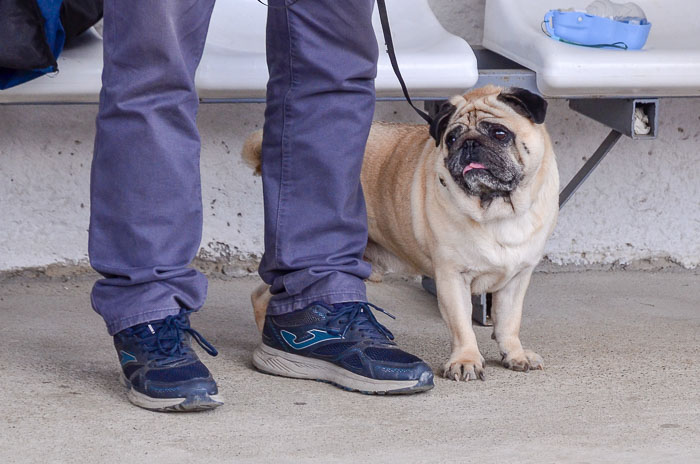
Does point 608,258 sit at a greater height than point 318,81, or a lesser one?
lesser

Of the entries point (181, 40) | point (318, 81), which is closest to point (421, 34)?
point (318, 81)

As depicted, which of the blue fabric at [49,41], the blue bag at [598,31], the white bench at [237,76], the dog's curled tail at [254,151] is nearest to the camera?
the blue fabric at [49,41]

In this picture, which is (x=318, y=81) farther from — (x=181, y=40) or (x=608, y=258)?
(x=608, y=258)

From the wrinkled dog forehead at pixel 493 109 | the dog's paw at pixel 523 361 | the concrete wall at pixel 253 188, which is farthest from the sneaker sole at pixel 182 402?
the concrete wall at pixel 253 188

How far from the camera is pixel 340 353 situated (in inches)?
66.4

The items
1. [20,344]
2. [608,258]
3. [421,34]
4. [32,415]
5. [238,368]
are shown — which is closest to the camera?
[32,415]

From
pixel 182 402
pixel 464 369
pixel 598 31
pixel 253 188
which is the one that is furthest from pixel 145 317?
pixel 598 31

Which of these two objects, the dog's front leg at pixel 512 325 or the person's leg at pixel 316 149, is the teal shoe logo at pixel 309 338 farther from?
the dog's front leg at pixel 512 325

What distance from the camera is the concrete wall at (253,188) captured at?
2645 mm

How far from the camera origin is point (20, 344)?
1988mm

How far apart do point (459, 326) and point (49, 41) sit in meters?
1.05

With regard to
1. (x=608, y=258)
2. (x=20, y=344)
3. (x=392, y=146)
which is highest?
(x=392, y=146)

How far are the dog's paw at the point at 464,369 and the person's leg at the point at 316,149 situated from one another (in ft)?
0.76

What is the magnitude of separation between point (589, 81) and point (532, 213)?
41cm
